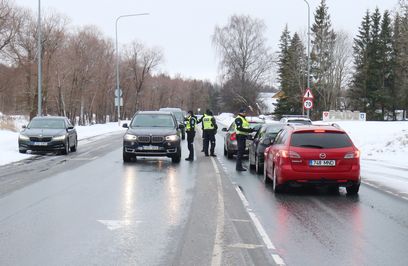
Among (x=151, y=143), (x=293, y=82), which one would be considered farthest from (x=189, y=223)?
(x=293, y=82)

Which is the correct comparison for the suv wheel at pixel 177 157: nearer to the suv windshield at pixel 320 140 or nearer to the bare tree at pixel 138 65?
the suv windshield at pixel 320 140

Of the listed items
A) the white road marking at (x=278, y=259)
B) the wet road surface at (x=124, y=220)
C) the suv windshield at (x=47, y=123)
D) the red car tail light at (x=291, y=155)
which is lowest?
the wet road surface at (x=124, y=220)

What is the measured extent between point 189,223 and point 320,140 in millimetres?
4444

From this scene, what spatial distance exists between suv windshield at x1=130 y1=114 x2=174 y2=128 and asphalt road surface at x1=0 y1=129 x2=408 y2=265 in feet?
17.6

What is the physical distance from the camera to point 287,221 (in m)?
8.42

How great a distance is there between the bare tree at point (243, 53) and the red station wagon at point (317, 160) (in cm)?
5872

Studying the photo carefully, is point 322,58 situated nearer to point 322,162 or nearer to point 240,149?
point 240,149

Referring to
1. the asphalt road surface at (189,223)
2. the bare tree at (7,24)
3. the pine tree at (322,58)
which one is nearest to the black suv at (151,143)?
the asphalt road surface at (189,223)

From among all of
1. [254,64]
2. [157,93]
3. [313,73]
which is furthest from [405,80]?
[157,93]

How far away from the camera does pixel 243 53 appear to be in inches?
2773

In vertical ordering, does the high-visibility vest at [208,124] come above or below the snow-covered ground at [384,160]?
above

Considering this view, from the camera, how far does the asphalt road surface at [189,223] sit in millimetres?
6180

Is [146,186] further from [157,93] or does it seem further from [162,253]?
[157,93]

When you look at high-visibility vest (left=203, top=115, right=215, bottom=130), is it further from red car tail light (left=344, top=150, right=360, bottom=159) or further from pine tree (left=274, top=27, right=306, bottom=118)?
pine tree (left=274, top=27, right=306, bottom=118)
